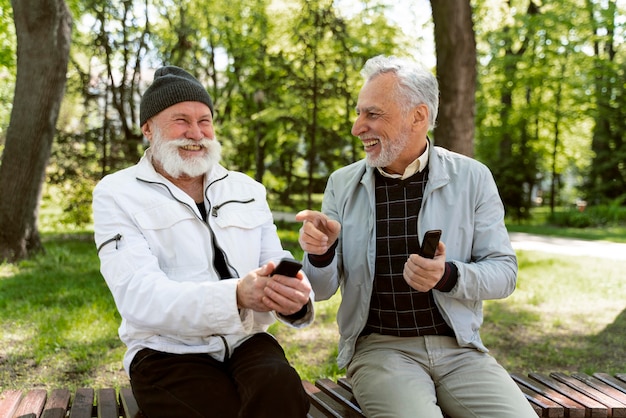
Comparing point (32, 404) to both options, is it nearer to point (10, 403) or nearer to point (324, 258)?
point (10, 403)

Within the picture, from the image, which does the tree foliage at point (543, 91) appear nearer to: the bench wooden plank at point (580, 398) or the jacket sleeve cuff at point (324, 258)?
the bench wooden plank at point (580, 398)

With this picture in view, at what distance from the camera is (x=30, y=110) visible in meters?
8.95

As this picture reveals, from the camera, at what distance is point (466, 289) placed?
2973 millimetres

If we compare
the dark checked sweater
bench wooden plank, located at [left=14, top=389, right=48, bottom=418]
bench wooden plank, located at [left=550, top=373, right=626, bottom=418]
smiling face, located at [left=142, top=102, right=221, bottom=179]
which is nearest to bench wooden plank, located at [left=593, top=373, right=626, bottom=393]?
bench wooden plank, located at [left=550, top=373, right=626, bottom=418]

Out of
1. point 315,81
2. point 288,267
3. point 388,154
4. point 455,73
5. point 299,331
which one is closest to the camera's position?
point 288,267

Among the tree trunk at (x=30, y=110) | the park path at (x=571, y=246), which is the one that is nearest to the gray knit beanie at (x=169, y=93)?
the tree trunk at (x=30, y=110)

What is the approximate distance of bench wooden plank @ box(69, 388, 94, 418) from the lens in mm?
3104

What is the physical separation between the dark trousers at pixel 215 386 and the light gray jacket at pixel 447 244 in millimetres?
557

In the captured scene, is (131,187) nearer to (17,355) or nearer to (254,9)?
(17,355)

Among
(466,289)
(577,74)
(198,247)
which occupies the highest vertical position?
(577,74)

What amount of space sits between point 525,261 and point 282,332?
5.44 meters

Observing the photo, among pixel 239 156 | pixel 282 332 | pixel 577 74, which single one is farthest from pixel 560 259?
pixel 577 74

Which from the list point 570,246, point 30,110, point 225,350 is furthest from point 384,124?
point 570,246

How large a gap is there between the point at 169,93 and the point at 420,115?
1.26 meters
